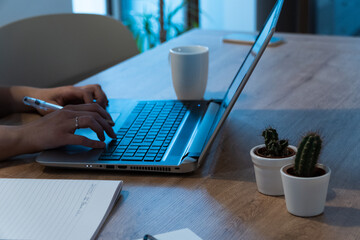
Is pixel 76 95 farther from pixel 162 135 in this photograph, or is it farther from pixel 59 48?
pixel 59 48

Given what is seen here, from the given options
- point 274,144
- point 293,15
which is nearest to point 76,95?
point 274,144

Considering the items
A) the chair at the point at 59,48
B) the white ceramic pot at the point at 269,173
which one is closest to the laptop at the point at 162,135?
the white ceramic pot at the point at 269,173

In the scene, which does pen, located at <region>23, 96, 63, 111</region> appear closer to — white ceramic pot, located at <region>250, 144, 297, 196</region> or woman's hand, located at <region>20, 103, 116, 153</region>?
woman's hand, located at <region>20, 103, 116, 153</region>

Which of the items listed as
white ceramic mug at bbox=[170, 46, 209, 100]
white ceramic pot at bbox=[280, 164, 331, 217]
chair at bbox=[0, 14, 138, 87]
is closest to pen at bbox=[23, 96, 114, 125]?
white ceramic mug at bbox=[170, 46, 209, 100]

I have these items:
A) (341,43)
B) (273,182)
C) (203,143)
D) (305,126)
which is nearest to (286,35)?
(341,43)

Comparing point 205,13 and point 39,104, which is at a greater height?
point 39,104

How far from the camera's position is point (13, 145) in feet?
3.45

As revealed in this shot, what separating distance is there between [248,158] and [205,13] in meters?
2.91

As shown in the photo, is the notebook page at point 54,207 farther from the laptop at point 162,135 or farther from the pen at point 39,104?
the pen at point 39,104

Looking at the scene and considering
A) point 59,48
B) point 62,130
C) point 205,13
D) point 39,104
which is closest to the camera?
point 62,130

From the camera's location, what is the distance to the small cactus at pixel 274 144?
864 millimetres

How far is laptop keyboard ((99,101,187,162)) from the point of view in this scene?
1.02 meters

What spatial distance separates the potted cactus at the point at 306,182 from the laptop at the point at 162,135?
0.58 feet

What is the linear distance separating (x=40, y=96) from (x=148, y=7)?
110 inches
